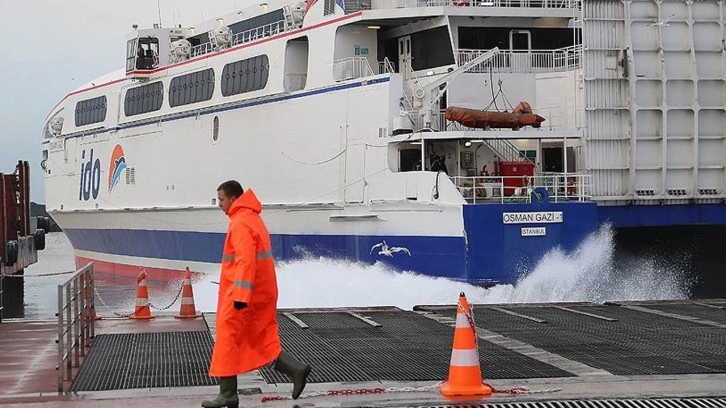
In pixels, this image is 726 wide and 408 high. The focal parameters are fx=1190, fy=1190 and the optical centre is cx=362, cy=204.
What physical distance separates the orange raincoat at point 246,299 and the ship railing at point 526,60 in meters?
14.8

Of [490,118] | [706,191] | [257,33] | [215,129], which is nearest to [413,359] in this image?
[490,118]

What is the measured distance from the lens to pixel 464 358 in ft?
30.2

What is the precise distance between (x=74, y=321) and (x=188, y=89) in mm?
20575

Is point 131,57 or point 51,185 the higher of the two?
point 131,57

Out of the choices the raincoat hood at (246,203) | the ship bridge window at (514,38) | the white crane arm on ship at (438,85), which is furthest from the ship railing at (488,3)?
the raincoat hood at (246,203)

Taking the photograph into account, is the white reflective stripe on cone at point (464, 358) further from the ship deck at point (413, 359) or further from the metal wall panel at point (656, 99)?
the metal wall panel at point (656, 99)

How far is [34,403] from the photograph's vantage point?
29.7 feet

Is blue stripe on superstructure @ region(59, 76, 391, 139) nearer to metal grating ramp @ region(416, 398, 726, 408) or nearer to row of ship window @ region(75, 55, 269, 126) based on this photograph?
row of ship window @ region(75, 55, 269, 126)

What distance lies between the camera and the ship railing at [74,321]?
9.50m

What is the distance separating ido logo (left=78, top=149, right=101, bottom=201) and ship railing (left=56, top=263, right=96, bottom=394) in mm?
24650

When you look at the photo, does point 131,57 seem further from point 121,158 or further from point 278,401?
point 278,401

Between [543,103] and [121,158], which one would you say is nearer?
[543,103]

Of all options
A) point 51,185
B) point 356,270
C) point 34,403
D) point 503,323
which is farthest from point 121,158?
point 34,403

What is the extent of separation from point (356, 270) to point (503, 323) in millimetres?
8876
